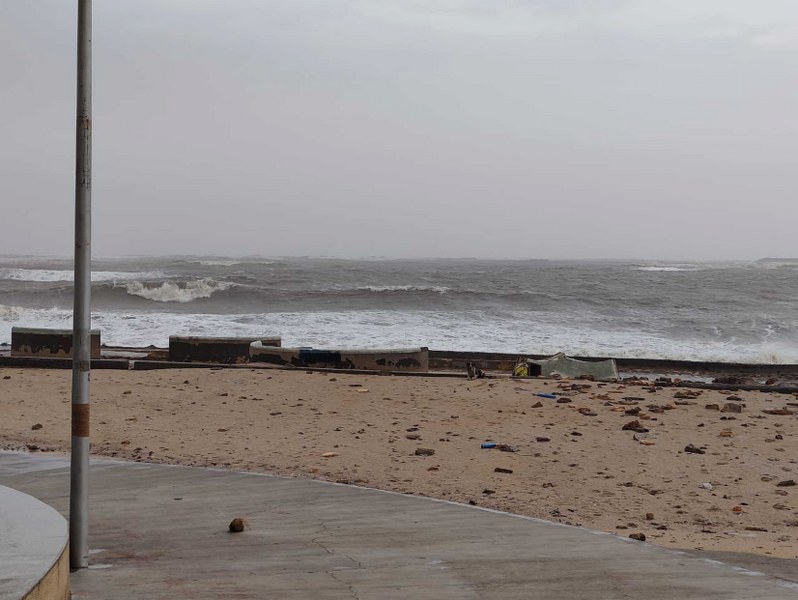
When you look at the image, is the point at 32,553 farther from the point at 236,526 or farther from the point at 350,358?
the point at 350,358

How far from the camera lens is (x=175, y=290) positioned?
44219 mm

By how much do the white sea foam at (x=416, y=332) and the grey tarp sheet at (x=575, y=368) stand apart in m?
6.13

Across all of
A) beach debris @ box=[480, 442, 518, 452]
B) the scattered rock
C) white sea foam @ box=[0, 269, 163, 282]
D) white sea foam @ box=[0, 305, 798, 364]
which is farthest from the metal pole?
white sea foam @ box=[0, 269, 163, 282]

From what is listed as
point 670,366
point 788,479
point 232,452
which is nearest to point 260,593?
point 232,452

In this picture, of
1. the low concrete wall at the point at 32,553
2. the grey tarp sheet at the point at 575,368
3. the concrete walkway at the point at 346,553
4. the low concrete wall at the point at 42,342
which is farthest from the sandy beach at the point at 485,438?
the low concrete wall at the point at 32,553

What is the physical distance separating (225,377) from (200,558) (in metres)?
9.07

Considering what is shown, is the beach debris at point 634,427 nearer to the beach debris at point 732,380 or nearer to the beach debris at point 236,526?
the beach debris at point 236,526

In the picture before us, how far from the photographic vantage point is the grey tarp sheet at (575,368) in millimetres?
16016

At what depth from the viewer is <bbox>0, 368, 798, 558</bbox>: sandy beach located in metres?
7.04

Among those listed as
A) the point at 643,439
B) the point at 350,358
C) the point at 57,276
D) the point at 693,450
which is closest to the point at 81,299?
the point at 693,450

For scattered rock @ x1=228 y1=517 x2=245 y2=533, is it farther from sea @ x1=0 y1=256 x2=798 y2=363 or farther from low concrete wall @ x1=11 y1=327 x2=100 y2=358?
sea @ x1=0 y1=256 x2=798 y2=363

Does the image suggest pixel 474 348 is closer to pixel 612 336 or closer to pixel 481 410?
pixel 612 336

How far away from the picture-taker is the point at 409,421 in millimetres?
10664

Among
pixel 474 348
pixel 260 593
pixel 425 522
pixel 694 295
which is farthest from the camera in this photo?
pixel 694 295
